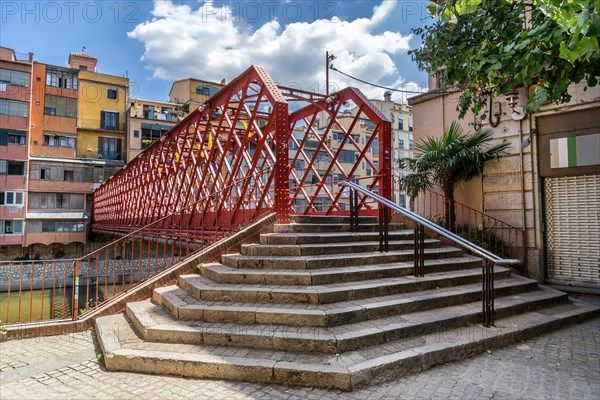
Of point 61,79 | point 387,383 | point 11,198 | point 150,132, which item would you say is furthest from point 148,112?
point 387,383

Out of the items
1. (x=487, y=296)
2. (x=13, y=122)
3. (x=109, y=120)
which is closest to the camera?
(x=487, y=296)

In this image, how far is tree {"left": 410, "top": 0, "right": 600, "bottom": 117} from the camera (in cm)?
323

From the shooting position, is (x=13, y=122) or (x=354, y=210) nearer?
(x=354, y=210)

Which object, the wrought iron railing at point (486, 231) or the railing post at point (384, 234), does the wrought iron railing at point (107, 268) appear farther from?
the wrought iron railing at point (486, 231)

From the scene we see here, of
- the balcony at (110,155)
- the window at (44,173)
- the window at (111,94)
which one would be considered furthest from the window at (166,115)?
the window at (44,173)

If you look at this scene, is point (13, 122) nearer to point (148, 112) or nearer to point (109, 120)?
point (109, 120)

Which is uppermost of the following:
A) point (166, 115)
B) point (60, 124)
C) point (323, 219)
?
point (166, 115)

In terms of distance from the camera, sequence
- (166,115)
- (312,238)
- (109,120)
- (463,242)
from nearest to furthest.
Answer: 1. (463,242)
2. (312,238)
3. (109,120)
4. (166,115)

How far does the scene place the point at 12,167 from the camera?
2886cm

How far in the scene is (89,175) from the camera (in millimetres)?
33625

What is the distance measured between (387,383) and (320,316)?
1.06m

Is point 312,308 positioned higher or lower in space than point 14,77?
lower

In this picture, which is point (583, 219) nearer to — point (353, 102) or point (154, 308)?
point (353, 102)

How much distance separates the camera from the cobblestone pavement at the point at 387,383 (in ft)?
12.2
